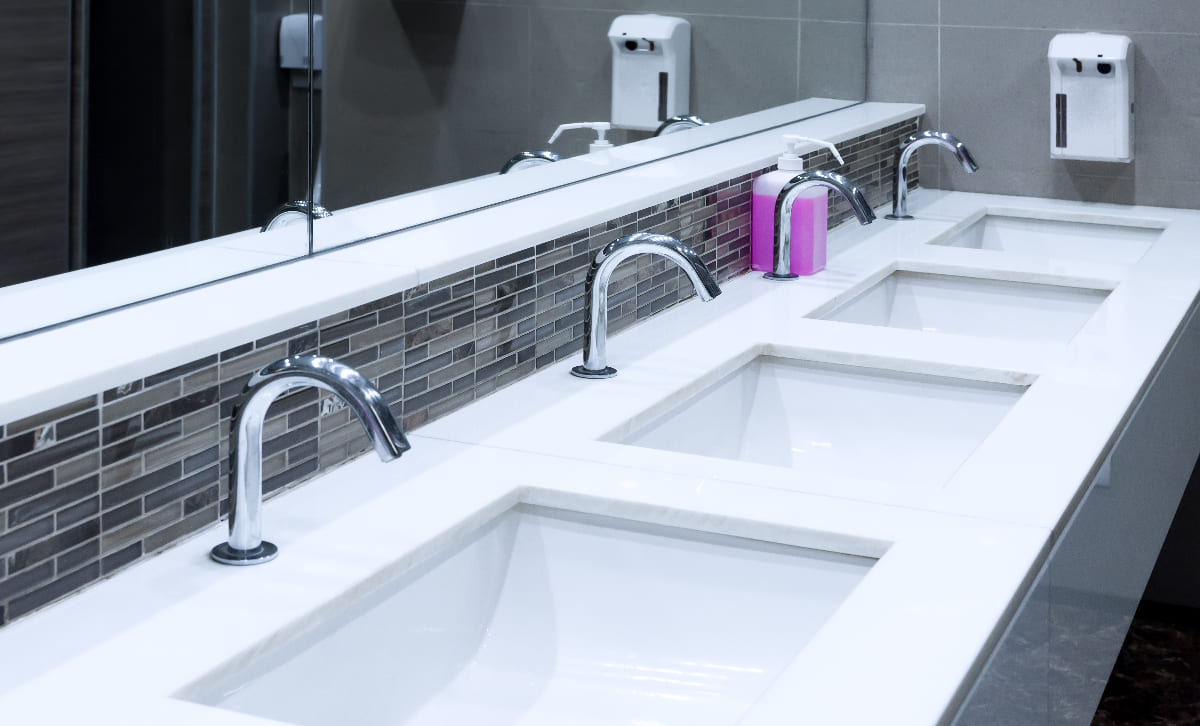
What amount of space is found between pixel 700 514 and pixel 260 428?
0.40 meters

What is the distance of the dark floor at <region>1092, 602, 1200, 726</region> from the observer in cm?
287

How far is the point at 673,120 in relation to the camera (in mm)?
2404

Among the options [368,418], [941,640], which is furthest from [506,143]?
[941,640]

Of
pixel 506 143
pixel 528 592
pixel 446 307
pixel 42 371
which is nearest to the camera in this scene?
pixel 42 371

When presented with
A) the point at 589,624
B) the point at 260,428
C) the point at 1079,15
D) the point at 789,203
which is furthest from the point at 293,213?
the point at 1079,15

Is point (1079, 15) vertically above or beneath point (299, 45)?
above

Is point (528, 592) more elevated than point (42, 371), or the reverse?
point (42, 371)

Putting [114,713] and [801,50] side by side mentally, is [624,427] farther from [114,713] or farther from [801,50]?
[801,50]

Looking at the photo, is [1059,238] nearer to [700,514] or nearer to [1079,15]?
[1079,15]

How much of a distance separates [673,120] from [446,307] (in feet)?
3.14

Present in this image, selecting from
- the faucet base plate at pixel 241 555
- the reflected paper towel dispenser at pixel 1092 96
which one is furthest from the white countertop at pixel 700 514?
the reflected paper towel dispenser at pixel 1092 96

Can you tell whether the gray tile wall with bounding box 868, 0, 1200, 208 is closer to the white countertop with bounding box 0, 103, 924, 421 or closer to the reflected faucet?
the white countertop with bounding box 0, 103, 924, 421

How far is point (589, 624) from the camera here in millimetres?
1360

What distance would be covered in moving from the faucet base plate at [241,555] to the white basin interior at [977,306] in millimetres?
1280
